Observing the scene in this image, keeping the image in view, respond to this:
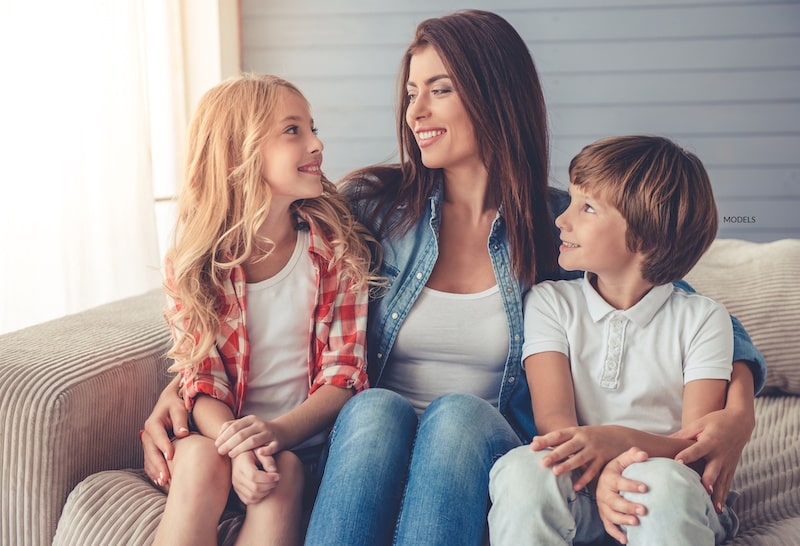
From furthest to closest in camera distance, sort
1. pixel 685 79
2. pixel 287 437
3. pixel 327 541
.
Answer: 1. pixel 685 79
2. pixel 287 437
3. pixel 327 541

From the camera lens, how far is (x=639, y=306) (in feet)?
4.70

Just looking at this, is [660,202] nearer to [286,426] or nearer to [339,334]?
[339,334]

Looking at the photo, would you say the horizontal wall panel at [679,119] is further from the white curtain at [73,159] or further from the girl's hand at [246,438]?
the girl's hand at [246,438]

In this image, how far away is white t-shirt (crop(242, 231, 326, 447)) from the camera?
1.48m

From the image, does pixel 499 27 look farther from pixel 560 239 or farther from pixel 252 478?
pixel 252 478

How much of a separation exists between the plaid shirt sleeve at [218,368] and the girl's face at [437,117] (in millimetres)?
479

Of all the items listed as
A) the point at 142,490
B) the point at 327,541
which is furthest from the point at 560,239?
the point at 142,490

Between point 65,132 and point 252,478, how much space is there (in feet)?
5.08

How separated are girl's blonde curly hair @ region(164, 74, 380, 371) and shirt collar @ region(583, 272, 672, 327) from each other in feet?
1.38

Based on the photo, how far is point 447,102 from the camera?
1.58 meters

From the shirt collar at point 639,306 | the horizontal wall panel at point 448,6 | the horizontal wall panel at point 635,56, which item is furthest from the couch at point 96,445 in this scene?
the horizontal wall panel at point 448,6

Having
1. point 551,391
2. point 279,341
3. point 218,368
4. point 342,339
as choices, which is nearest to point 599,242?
point 551,391

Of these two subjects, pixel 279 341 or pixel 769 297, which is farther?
pixel 769 297

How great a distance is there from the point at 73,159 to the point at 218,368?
4.16 feet
